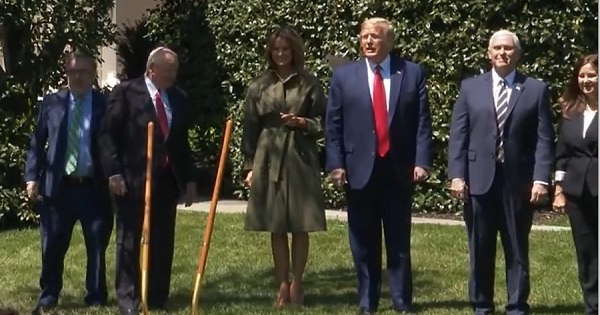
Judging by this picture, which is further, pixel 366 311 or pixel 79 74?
pixel 79 74

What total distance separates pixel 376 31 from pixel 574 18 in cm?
526

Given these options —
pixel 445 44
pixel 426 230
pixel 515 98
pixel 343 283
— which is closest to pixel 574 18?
pixel 445 44

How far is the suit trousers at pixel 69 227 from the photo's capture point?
8555 mm

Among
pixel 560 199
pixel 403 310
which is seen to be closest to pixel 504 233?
pixel 560 199

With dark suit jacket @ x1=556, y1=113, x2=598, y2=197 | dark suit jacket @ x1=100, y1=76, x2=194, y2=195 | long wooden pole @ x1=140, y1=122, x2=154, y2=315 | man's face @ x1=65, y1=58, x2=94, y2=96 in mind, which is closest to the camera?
long wooden pole @ x1=140, y1=122, x2=154, y2=315

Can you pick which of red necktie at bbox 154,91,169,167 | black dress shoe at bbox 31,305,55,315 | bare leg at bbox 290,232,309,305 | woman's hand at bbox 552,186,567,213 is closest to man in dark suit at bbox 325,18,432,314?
bare leg at bbox 290,232,309,305

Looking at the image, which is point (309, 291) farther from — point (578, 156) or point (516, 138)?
point (578, 156)

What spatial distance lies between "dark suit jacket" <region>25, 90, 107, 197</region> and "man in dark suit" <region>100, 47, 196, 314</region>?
25 centimetres

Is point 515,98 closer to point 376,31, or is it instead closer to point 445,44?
point 376,31

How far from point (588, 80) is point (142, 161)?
2831 millimetres

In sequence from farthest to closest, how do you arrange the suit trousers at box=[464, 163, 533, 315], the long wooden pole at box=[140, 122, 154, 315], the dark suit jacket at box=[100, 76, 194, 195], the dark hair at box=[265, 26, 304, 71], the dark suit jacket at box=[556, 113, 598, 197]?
the dark hair at box=[265, 26, 304, 71] → the dark suit jacket at box=[100, 76, 194, 195] → the suit trousers at box=[464, 163, 533, 315] → the dark suit jacket at box=[556, 113, 598, 197] → the long wooden pole at box=[140, 122, 154, 315]

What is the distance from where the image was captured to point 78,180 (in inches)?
336

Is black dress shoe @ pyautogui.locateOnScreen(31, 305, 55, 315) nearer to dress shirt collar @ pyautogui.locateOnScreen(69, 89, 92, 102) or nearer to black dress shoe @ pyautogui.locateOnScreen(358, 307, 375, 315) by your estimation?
dress shirt collar @ pyautogui.locateOnScreen(69, 89, 92, 102)

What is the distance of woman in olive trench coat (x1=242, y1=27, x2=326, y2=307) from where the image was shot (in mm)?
8422
